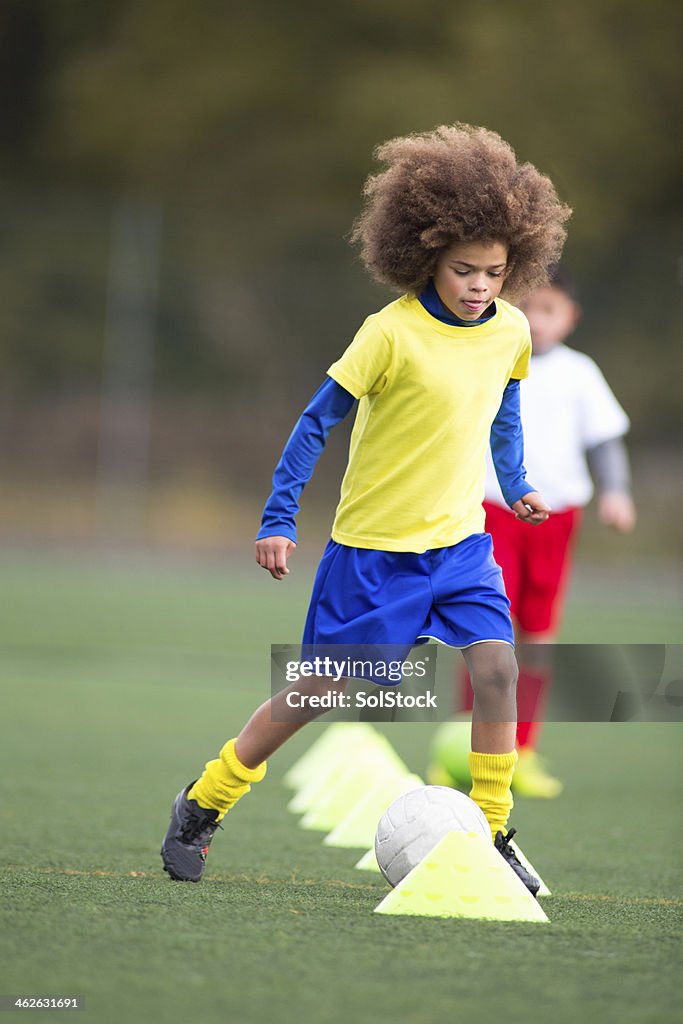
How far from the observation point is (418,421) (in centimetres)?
346

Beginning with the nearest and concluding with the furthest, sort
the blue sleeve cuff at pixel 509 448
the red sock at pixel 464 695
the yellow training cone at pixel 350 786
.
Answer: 1. the blue sleeve cuff at pixel 509 448
2. the yellow training cone at pixel 350 786
3. the red sock at pixel 464 695

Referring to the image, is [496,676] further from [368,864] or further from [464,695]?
[464,695]

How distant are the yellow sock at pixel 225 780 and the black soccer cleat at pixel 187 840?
0.02 m

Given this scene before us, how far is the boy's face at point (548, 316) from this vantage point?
5.59m

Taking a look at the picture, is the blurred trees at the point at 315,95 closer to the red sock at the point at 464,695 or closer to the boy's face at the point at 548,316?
the boy's face at the point at 548,316

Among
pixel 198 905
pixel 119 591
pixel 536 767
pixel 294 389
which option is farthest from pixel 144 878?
pixel 294 389

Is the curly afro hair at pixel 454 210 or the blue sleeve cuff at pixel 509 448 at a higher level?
the curly afro hair at pixel 454 210

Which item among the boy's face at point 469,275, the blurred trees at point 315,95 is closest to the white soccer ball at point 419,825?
the boy's face at point 469,275

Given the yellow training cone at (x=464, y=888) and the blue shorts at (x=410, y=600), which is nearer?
the yellow training cone at (x=464, y=888)

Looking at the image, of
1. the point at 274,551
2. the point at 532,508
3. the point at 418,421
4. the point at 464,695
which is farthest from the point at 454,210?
the point at 464,695

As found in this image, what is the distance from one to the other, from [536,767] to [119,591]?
878 cm

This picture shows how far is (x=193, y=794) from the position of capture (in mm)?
3633

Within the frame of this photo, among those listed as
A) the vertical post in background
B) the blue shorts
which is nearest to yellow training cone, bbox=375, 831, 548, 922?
the blue shorts

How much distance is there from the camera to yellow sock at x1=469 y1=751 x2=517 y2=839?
341cm
